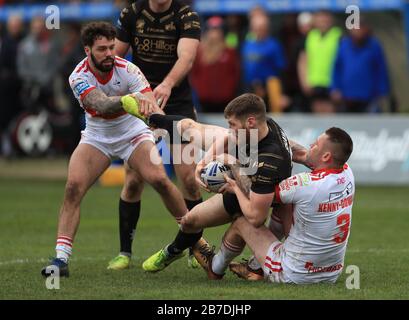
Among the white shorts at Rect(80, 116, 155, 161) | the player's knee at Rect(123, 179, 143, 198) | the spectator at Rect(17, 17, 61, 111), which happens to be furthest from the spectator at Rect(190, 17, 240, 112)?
the white shorts at Rect(80, 116, 155, 161)

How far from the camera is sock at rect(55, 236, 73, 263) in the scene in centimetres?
969

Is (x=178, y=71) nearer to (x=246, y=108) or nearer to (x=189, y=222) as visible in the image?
(x=189, y=222)

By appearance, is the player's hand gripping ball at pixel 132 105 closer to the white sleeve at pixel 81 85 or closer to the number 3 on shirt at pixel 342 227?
the white sleeve at pixel 81 85

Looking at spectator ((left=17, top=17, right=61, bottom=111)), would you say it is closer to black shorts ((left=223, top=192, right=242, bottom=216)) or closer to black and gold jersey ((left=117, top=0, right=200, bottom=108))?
black and gold jersey ((left=117, top=0, right=200, bottom=108))

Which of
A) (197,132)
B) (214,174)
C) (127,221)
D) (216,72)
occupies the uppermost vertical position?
(216,72)

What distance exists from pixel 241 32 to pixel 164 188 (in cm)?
1137

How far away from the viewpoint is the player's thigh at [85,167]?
981 centimetres

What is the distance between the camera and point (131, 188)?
1079 cm

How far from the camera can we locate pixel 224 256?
9.40m

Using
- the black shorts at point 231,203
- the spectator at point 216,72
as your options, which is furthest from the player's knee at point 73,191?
the spectator at point 216,72

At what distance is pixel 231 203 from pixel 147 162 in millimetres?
1275

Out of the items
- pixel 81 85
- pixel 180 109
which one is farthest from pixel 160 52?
pixel 81 85

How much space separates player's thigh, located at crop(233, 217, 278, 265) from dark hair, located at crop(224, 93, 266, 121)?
91cm
